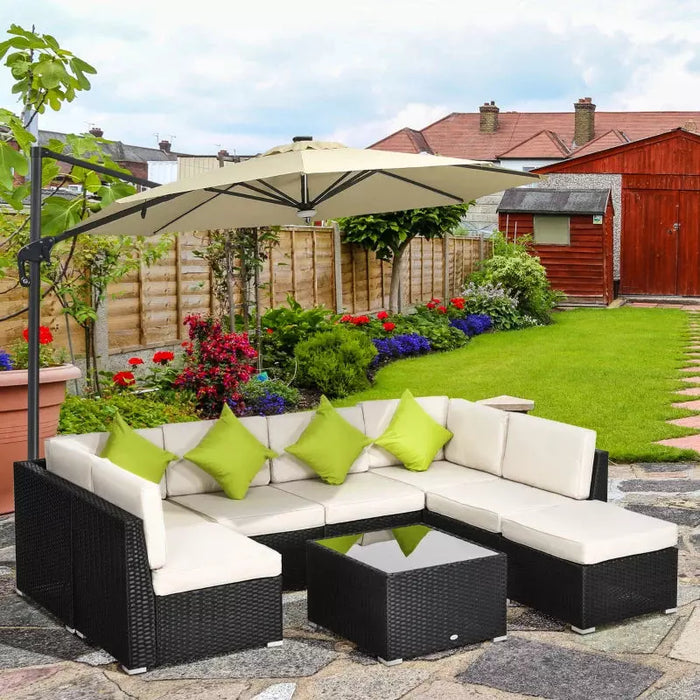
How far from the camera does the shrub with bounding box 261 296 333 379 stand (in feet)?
40.8

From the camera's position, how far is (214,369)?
10.3 m

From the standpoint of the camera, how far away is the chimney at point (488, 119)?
44812mm

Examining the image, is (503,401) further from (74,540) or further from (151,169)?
(151,169)

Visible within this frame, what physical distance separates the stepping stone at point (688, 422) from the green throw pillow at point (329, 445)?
471cm

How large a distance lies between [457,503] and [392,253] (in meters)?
12.5

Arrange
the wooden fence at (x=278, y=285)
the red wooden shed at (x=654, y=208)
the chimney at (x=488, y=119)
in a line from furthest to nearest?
the chimney at (x=488, y=119), the red wooden shed at (x=654, y=208), the wooden fence at (x=278, y=285)

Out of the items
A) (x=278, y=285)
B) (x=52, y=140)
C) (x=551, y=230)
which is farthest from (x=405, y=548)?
(x=551, y=230)

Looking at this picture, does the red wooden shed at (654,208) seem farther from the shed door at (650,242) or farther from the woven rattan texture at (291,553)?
the woven rattan texture at (291,553)

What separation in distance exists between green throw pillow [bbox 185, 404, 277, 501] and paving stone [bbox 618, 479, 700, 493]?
9.42ft

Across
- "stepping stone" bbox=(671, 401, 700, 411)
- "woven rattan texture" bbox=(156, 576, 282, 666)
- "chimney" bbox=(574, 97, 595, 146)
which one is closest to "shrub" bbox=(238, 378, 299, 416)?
"stepping stone" bbox=(671, 401, 700, 411)

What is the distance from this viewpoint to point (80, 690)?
13.6 ft

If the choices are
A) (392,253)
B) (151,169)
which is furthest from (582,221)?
(151,169)

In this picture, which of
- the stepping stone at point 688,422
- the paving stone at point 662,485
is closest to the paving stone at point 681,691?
the paving stone at point 662,485

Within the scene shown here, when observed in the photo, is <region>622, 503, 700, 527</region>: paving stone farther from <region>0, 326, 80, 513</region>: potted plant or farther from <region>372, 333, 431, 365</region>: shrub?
<region>372, 333, 431, 365</region>: shrub
